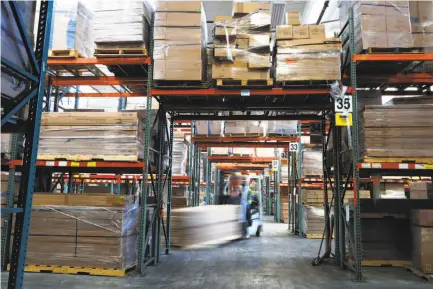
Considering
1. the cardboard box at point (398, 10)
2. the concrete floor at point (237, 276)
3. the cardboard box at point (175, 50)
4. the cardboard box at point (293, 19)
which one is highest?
the cardboard box at point (293, 19)

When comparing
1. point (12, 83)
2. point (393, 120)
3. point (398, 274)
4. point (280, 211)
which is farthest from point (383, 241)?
point (280, 211)

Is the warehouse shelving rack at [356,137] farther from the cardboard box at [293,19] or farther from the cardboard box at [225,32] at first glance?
the cardboard box at [225,32]

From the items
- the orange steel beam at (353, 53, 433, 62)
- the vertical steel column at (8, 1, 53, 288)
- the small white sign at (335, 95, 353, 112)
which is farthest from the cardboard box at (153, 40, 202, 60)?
the vertical steel column at (8, 1, 53, 288)

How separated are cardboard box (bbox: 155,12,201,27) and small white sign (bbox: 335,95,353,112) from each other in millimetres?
2889

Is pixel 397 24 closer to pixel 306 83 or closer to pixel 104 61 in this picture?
pixel 306 83

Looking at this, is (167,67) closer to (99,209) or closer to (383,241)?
(99,209)

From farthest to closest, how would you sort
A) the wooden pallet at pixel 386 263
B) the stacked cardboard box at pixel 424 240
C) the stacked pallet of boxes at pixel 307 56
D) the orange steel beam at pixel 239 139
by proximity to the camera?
the orange steel beam at pixel 239 139, the wooden pallet at pixel 386 263, the stacked pallet of boxes at pixel 307 56, the stacked cardboard box at pixel 424 240

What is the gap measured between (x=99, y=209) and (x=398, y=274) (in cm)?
556

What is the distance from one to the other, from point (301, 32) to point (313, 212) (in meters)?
6.97

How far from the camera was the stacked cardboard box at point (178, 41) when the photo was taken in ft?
21.3

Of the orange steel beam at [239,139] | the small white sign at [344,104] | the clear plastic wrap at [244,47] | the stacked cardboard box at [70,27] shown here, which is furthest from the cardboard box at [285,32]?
the orange steel beam at [239,139]

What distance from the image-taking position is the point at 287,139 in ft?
41.6

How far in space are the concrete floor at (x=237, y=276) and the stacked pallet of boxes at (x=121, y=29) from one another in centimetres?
392

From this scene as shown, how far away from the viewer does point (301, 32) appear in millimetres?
6641
